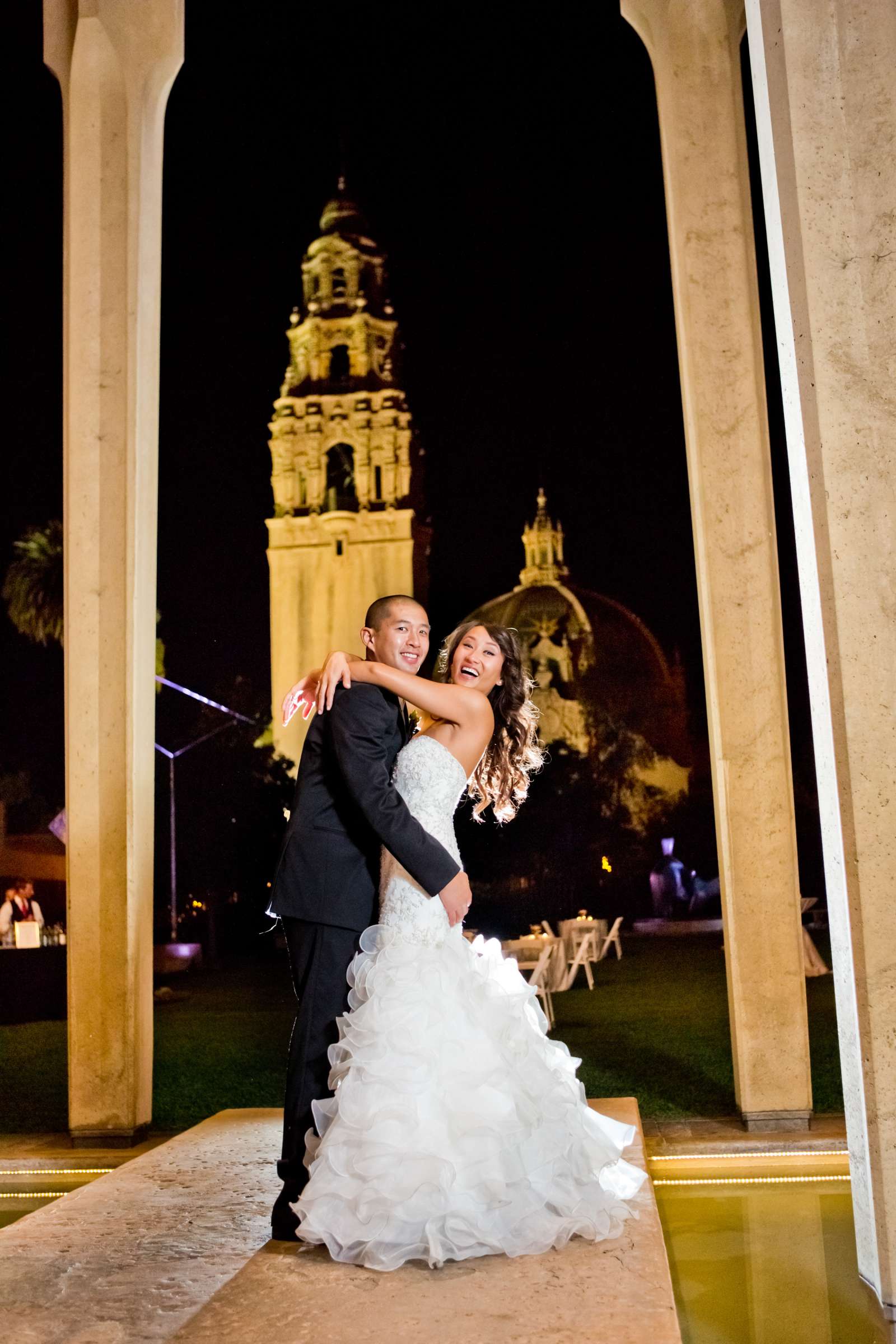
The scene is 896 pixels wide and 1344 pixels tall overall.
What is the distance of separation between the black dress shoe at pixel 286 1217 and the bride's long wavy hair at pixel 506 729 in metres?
1.19

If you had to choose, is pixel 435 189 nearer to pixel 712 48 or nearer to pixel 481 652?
pixel 712 48

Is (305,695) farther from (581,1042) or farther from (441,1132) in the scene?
(581,1042)

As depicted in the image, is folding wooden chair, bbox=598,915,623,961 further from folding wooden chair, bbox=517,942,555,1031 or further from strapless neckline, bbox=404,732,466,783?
strapless neckline, bbox=404,732,466,783

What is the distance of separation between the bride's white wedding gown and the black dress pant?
0.24 feet

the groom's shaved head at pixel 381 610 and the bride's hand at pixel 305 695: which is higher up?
the groom's shaved head at pixel 381 610

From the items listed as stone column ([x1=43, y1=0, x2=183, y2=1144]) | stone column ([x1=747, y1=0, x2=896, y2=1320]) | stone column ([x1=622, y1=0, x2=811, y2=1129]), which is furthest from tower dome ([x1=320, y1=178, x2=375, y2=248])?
stone column ([x1=747, y1=0, x2=896, y2=1320])

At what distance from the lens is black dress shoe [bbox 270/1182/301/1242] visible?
9.64ft

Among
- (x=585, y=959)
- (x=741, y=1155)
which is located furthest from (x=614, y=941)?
(x=741, y=1155)

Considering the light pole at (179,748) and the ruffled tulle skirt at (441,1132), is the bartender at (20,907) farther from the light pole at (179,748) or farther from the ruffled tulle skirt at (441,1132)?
the ruffled tulle skirt at (441,1132)

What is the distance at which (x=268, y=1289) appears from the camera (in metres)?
2.55

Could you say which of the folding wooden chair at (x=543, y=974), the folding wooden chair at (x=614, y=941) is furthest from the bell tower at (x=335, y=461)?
the folding wooden chair at (x=614, y=941)

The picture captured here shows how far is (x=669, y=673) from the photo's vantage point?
9047 mm

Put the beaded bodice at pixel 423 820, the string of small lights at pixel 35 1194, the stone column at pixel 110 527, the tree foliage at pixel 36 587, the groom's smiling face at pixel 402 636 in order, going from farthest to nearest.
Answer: the tree foliage at pixel 36 587 < the stone column at pixel 110 527 < the string of small lights at pixel 35 1194 < the groom's smiling face at pixel 402 636 < the beaded bodice at pixel 423 820

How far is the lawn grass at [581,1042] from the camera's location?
6.46 metres
